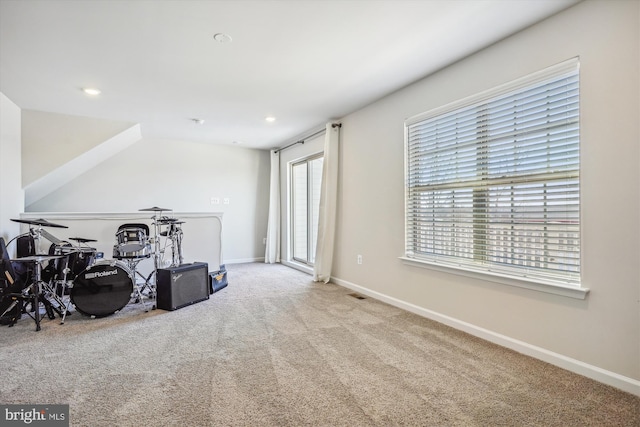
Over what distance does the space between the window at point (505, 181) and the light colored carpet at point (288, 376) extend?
69 centimetres

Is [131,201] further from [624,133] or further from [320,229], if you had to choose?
[624,133]

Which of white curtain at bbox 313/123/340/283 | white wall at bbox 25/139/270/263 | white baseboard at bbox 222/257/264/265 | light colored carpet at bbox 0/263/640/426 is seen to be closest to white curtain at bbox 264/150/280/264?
white baseboard at bbox 222/257/264/265

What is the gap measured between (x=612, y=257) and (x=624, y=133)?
0.72m

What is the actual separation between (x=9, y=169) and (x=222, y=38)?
10.4 feet

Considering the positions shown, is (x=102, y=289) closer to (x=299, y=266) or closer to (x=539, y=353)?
(x=299, y=266)

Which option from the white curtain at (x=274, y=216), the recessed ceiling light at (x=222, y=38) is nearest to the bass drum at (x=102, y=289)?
the recessed ceiling light at (x=222, y=38)

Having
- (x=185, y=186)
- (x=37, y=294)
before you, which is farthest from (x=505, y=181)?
(x=185, y=186)

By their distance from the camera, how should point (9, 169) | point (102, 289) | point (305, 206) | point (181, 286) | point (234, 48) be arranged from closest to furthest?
point (234, 48), point (102, 289), point (181, 286), point (9, 169), point (305, 206)

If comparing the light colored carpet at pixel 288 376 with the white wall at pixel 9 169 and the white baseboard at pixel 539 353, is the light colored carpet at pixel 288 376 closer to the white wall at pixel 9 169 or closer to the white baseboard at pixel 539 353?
the white baseboard at pixel 539 353

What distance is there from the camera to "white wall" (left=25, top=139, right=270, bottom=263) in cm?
501

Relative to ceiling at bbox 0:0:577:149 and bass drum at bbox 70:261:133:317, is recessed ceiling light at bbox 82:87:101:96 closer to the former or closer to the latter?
ceiling at bbox 0:0:577:149

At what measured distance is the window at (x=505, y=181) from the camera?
2006 mm

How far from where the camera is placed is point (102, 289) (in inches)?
118

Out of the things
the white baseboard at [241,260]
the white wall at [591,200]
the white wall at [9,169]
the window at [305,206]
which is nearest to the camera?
the white wall at [591,200]
